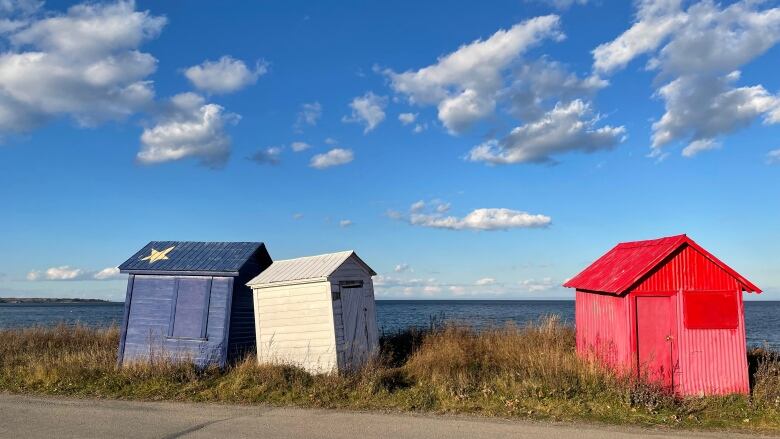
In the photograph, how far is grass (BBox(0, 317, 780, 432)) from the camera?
9.66m

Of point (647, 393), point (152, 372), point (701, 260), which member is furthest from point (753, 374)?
point (152, 372)

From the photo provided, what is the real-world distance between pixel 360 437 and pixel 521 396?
3.38m

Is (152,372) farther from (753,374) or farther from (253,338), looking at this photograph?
(753,374)

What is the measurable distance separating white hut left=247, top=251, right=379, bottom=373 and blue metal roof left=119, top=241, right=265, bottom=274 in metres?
0.94

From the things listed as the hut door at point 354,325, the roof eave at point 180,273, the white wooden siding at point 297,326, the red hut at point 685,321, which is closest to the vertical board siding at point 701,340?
the red hut at point 685,321

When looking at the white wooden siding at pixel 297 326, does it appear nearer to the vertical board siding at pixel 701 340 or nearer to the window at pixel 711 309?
the vertical board siding at pixel 701 340

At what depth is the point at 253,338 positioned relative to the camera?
1473cm

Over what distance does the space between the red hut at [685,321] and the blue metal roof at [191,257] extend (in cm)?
873

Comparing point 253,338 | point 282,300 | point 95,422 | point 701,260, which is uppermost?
point 701,260

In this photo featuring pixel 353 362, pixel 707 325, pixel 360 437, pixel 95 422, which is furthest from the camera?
pixel 353 362

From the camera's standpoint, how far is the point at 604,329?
496 inches

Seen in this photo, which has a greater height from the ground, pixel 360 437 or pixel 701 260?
pixel 701 260

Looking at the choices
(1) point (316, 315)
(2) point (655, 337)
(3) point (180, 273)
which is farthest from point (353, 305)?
(2) point (655, 337)

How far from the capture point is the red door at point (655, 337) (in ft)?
36.9
